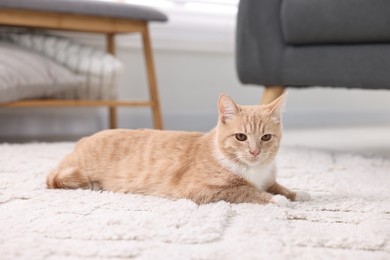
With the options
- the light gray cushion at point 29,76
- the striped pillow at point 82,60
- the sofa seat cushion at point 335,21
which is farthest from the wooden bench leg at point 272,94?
the light gray cushion at point 29,76

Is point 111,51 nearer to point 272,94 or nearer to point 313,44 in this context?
point 272,94

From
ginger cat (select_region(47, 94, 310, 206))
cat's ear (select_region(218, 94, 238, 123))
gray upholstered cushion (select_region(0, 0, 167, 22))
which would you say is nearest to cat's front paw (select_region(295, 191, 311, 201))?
ginger cat (select_region(47, 94, 310, 206))

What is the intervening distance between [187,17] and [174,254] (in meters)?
2.78

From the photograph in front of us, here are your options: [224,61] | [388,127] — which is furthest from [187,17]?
[388,127]

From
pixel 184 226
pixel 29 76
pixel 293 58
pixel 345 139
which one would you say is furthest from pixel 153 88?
pixel 184 226

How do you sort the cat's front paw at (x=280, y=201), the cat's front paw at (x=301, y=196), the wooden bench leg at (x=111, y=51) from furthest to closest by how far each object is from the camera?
the wooden bench leg at (x=111, y=51) → the cat's front paw at (x=301, y=196) → the cat's front paw at (x=280, y=201)

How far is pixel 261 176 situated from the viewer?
1.23 m

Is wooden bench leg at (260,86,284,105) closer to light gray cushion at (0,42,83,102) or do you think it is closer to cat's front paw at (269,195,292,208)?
light gray cushion at (0,42,83,102)

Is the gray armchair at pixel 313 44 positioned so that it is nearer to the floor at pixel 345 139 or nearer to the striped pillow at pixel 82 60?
the floor at pixel 345 139

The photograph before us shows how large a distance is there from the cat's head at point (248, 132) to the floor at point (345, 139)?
110 centimetres

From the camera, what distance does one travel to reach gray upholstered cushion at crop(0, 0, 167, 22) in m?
2.27

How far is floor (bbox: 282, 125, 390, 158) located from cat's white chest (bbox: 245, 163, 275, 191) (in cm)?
108

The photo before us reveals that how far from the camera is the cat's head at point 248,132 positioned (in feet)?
3.89

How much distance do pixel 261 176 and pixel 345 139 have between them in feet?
5.78
